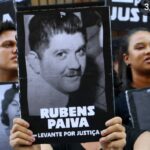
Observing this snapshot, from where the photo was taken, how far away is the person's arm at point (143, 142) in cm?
225

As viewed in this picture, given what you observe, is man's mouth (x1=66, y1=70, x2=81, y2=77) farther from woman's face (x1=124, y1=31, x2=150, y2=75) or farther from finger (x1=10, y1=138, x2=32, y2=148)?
woman's face (x1=124, y1=31, x2=150, y2=75)

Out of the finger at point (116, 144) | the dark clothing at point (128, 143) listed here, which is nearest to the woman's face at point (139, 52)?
the dark clothing at point (128, 143)

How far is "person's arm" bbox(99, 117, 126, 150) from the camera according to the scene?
1.93m

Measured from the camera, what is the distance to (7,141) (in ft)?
8.53

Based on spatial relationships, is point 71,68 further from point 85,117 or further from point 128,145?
point 128,145

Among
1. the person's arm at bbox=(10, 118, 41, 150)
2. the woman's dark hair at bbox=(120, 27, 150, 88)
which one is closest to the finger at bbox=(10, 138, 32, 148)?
the person's arm at bbox=(10, 118, 41, 150)

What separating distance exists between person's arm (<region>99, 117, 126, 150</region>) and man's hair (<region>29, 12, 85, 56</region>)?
355 millimetres

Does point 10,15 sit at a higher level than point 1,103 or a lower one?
higher

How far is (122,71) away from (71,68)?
3.49 ft

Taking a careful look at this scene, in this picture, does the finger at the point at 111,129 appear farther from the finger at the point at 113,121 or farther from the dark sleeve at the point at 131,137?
the dark sleeve at the point at 131,137

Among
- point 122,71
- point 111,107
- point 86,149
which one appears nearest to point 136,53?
point 122,71

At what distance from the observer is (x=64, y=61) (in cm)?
196

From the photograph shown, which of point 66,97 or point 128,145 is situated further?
point 128,145

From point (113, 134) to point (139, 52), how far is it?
3.36ft
